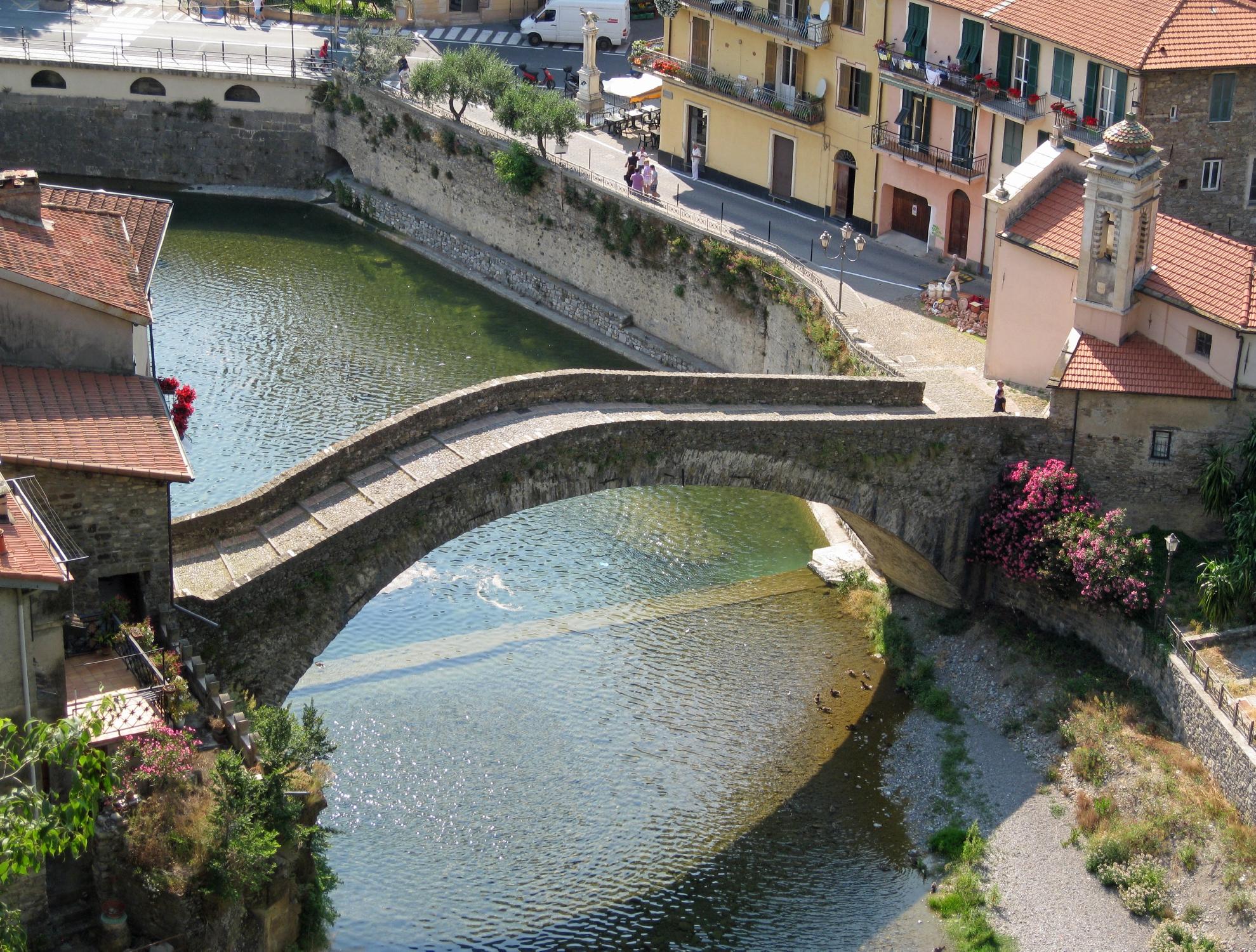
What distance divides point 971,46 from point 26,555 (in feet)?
123

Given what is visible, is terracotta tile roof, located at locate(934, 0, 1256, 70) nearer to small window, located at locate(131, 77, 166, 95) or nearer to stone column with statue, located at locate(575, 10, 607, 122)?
stone column with statue, located at locate(575, 10, 607, 122)

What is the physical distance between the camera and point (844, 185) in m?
65.8

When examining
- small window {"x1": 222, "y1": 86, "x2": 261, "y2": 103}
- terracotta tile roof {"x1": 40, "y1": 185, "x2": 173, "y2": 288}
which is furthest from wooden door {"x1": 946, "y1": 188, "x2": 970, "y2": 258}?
small window {"x1": 222, "y1": 86, "x2": 261, "y2": 103}

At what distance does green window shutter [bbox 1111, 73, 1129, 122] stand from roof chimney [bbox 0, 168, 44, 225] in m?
29.6

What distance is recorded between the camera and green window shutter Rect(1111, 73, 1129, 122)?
55.4m

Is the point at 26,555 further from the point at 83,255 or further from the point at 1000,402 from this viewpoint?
the point at 1000,402

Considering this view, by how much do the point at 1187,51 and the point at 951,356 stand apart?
1024 cm

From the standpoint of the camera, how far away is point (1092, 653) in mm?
47969

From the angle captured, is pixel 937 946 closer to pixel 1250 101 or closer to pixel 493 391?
pixel 493 391

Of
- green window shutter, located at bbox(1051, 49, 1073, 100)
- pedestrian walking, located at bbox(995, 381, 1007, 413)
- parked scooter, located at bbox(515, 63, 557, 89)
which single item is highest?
green window shutter, located at bbox(1051, 49, 1073, 100)

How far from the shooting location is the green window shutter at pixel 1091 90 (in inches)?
2215

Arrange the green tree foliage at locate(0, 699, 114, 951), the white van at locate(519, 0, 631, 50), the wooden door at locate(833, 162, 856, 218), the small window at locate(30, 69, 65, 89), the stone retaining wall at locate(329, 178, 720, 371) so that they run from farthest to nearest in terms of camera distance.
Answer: the white van at locate(519, 0, 631, 50), the small window at locate(30, 69, 65, 89), the stone retaining wall at locate(329, 178, 720, 371), the wooden door at locate(833, 162, 856, 218), the green tree foliage at locate(0, 699, 114, 951)

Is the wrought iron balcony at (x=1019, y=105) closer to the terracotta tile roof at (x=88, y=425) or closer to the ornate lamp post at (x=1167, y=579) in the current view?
the ornate lamp post at (x=1167, y=579)

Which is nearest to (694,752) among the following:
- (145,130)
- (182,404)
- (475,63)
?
(182,404)
